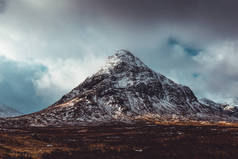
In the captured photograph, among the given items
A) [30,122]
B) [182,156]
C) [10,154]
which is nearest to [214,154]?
[182,156]

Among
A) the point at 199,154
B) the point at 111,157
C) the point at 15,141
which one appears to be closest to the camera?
the point at 111,157

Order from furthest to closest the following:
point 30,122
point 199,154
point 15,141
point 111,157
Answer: point 30,122 < point 15,141 < point 199,154 < point 111,157

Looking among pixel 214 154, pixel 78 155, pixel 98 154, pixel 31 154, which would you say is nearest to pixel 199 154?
pixel 214 154

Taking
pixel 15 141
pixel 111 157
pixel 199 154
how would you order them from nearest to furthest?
pixel 111 157 → pixel 199 154 → pixel 15 141

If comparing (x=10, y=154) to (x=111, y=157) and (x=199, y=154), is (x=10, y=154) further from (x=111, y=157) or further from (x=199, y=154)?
(x=199, y=154)

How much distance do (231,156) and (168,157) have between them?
48.3ft

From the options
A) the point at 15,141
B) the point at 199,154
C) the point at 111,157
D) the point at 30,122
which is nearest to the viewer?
the point at 111,157

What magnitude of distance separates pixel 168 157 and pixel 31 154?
105 feet

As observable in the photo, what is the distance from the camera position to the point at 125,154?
44562 mm

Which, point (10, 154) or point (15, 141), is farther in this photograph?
point (15, 141)

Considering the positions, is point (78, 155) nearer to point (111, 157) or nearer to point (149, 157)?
point (111, 157)

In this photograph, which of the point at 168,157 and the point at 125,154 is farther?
the point at 125,154

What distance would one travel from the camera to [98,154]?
44781 millimetres

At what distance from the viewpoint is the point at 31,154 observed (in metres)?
44.1
